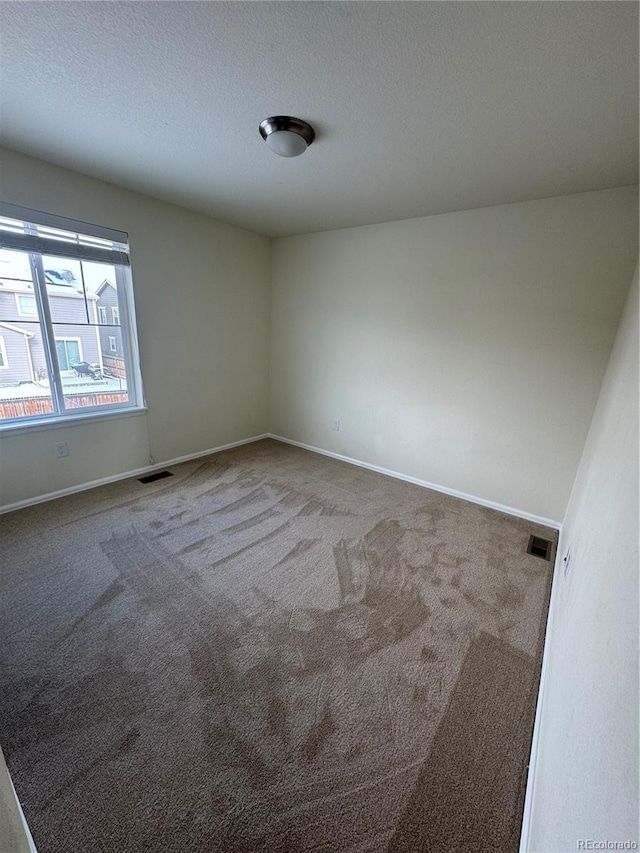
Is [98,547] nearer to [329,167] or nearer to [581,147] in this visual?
[329,167]

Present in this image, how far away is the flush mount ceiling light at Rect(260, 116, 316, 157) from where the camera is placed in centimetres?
164

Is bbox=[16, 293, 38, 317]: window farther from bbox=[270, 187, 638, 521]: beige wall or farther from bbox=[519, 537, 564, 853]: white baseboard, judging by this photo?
bbox=[519, 537, 564, 853]: white baseboard

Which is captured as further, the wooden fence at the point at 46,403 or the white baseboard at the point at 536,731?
the wooden fence at the point at 46,403

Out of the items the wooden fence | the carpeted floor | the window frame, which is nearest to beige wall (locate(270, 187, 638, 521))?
the carpeted floor

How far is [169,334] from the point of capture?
126 inches

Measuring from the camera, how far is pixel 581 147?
1705 millimetres

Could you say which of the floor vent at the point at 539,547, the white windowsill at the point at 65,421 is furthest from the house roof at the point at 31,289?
the floor vent at the point at 539,547

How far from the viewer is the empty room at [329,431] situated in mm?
1044

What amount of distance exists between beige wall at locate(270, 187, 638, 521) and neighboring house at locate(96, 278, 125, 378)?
5.93 feet

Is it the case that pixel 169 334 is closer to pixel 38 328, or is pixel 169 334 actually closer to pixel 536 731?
pixel 38 328

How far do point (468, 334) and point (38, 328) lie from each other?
3390mm

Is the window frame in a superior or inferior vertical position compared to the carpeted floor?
superior

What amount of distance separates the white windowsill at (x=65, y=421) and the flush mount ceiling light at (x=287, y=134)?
2.40 metres

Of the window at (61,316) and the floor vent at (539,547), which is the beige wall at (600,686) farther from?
the window at (61,316)
